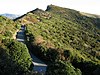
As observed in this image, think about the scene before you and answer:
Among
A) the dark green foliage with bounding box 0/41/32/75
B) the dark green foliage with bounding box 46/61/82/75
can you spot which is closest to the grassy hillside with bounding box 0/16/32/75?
the dark green foliage with bounding box 0/41/32/75

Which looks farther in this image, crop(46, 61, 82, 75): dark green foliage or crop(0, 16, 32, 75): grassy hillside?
crop(0, 16, 32, 75): grassy hillside

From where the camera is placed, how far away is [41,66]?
3972cm

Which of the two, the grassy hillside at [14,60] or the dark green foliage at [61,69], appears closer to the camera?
the dark green foliage at [61,69]

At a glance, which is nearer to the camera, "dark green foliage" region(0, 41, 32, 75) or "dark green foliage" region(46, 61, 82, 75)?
"dark green foliage" region(46, 61, 82, 75)

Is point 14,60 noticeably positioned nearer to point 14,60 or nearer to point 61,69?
point 14,60

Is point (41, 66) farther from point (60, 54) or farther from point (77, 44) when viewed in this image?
point (77, 44)

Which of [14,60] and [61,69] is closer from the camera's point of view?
[61,69]

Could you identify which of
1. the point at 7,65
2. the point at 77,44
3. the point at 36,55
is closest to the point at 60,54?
the point at 36,55

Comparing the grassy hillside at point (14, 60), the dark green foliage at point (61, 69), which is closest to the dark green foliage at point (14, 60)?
the grassy hillside at point (14, 60)

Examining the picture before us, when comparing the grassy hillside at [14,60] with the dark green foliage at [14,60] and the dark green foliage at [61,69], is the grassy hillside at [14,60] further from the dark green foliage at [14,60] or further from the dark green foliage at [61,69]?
the dark green foliage at [61,69]

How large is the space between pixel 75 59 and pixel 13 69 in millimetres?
12528

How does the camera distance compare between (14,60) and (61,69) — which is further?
(14,60)

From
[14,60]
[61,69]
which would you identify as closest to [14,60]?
[14,60]

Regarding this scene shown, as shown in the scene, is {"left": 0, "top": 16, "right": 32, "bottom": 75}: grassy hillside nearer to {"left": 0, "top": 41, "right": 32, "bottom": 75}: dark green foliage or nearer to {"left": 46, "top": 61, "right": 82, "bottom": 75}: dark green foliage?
{"left": 0, "top": 41, "right": 32, "bottom": 75}: dark green foliage
